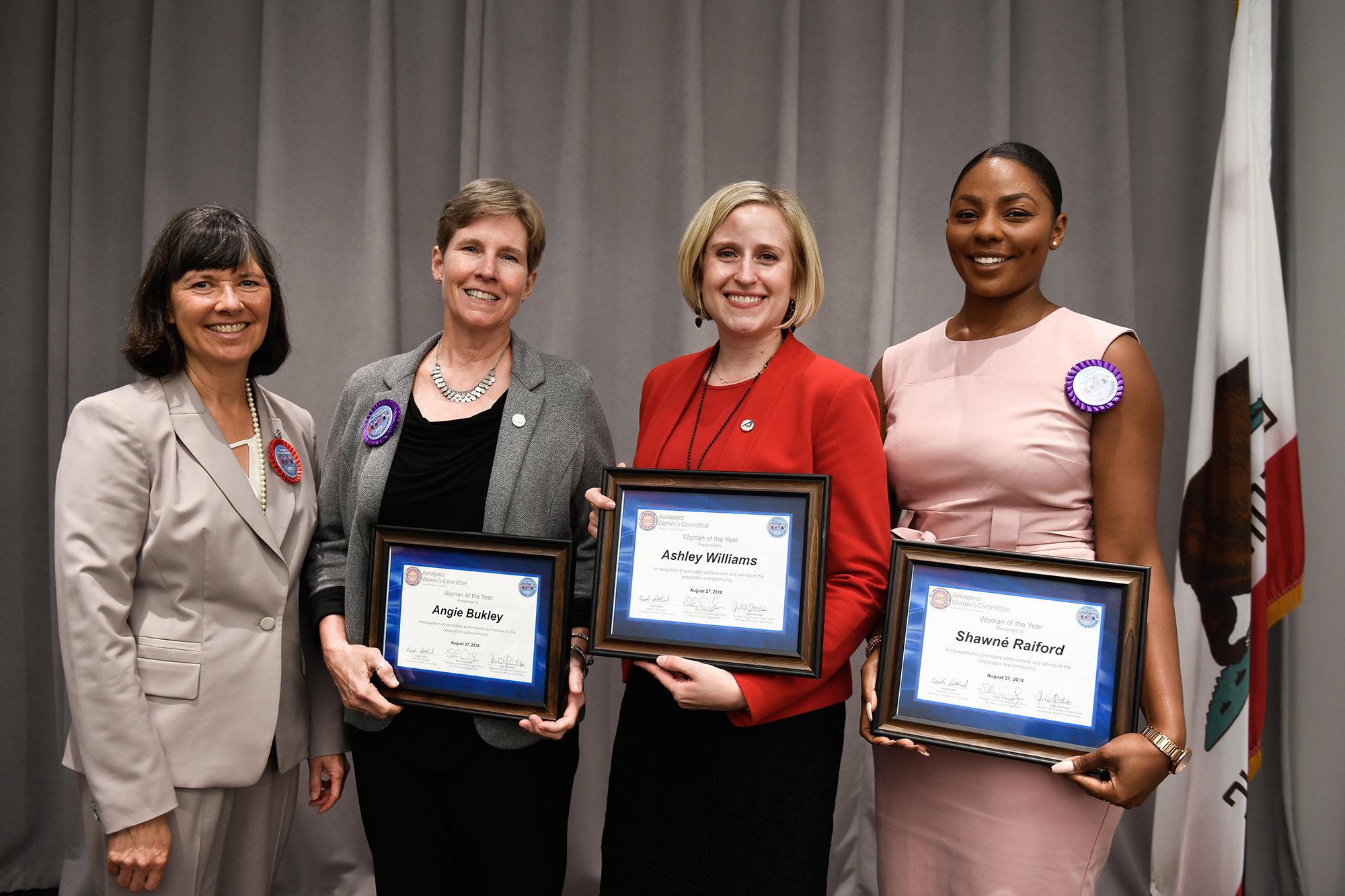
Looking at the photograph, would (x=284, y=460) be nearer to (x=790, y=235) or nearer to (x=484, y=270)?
(x=484, y=270)

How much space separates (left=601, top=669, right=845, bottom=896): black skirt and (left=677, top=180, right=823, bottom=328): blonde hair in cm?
90

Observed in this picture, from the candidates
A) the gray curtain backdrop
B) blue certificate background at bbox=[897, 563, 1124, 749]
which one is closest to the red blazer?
blue certificate background at bbox=[897, 563, 1124, 749]

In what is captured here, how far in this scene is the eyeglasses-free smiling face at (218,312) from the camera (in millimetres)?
1708

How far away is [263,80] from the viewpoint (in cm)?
298

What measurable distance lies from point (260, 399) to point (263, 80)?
70.5 inches

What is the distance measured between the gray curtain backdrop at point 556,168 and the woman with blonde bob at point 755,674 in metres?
1.29

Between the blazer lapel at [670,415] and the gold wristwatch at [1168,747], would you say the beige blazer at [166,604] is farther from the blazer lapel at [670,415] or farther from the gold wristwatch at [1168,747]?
the gold wristwatch at [1168,747]

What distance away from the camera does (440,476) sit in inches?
68.7

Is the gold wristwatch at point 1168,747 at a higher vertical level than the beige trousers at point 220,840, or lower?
higher

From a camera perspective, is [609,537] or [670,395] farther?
[670,395]

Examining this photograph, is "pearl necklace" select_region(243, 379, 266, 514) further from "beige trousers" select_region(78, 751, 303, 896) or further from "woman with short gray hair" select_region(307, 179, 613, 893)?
"beige trousers" select_region(78, 751, 303, 896)

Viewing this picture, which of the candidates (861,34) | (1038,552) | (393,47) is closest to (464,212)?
(1038,552)

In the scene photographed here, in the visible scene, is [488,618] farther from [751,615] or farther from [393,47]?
[393,47]
